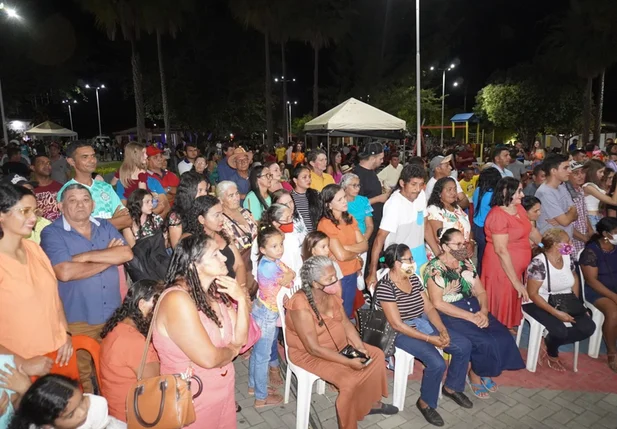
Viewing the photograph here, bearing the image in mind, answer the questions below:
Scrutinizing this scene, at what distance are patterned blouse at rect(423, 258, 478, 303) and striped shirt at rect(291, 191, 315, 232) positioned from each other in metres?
1.60

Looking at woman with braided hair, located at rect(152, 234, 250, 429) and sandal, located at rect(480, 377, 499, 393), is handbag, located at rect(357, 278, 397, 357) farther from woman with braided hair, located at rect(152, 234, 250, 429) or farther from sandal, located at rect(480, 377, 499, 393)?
woman with braided hair, located at rect(152, 234, 250, 429)

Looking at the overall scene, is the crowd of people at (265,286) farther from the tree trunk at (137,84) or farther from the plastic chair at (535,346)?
the tree trunk at (137,84)

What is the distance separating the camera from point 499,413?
3.84 metres

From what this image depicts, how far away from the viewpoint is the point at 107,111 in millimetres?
54219

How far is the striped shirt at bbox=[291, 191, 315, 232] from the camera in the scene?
5.37m

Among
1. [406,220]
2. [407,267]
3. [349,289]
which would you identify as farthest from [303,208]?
[407,267]

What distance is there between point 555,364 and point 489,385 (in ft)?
3.08

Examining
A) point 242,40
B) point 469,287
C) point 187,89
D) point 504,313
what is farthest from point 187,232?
point 242,40

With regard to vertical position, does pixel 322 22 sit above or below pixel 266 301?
above

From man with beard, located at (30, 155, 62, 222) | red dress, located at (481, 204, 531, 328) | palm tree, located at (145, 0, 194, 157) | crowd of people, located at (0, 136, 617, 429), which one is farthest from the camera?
palm tree, located at (145, 0, 194, 157)

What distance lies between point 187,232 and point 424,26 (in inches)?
1398

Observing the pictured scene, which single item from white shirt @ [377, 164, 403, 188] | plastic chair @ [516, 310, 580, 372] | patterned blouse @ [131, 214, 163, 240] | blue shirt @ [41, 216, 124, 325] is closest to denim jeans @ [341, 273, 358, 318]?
plastic chair @ [516, 310, 580, 372]

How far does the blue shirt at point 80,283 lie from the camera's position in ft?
10.7

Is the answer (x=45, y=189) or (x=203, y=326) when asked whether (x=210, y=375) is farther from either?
(x=45, y=189)
